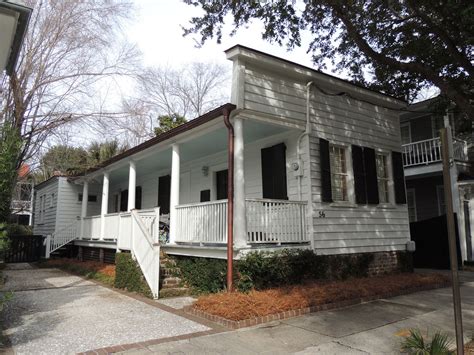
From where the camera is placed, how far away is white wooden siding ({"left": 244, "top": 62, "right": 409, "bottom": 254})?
29.5ft

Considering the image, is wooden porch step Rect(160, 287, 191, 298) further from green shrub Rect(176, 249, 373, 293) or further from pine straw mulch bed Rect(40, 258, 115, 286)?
pine straw mulch bed Rect(40, 258, 115, 286)

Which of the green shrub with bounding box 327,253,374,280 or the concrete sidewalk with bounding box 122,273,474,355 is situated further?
the green shrub with bounding box 327,253,374,280

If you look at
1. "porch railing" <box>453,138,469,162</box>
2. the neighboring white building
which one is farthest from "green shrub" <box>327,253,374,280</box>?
"porch railing" <box>453,138,469,162</box>

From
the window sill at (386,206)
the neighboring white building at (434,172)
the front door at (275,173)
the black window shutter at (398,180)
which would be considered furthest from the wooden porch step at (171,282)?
the neighboring white building at (434,172)

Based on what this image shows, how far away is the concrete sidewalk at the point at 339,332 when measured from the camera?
5.00 meters

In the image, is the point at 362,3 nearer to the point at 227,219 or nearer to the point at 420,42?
the point at 420,42

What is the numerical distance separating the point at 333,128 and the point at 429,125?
920 cm

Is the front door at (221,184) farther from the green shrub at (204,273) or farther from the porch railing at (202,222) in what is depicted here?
the green shrub at (204,273)

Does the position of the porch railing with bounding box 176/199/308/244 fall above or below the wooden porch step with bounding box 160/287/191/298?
above

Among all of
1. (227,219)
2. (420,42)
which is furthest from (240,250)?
(420,42)

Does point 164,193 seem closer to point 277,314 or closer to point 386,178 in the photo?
point 386,178

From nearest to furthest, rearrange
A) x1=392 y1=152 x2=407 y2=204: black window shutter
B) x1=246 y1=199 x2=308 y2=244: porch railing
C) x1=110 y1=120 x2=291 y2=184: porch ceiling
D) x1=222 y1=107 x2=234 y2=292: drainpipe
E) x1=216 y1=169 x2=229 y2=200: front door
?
x1=222 y1=107 x2=234 y2=292: drainpipe
x1=246 y1=199 x2=308 y2=244: porch railing
x1=110 y1=120 x2=291 y2=184: porch ceiling
x1=392 y1=152 x2=407 y2=204: black window shutter
x1=216 y1=169 x2=229 y2=200: front door

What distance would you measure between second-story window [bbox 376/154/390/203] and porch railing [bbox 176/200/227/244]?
209 inches

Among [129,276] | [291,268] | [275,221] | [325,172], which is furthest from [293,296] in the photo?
[129,276]
